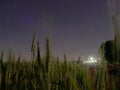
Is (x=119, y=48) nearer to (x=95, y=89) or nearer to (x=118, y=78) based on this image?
(x=118, y=78)

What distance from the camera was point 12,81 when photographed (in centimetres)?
218

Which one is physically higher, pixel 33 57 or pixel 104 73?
pixel 33 57

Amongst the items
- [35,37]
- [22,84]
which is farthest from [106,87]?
[22,84]

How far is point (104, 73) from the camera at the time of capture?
124cm

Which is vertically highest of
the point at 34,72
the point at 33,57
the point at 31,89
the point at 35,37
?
the point at 35,37

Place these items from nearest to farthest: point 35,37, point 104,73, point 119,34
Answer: point 119,34 < point 104,73 < point 35,37

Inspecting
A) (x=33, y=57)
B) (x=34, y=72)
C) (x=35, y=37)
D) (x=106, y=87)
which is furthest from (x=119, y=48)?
(x=34, y=72)

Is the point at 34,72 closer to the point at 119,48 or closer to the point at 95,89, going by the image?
the point at 95,89

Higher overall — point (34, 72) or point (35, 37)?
point (35, 37)

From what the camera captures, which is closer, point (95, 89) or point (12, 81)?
point (95, 89)

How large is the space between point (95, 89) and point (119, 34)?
676 mm

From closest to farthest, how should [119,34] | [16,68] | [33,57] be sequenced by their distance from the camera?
[119,34], [33,57], [16,68]

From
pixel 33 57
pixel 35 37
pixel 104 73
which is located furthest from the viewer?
pixel 33 57

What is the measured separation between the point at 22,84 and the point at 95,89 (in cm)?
105
